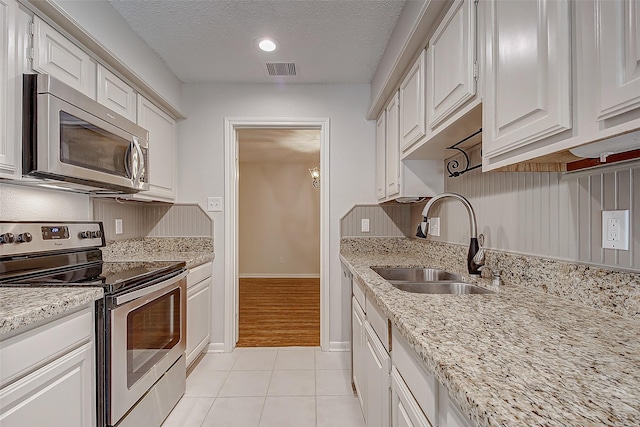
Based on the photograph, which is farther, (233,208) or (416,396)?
(233,208)

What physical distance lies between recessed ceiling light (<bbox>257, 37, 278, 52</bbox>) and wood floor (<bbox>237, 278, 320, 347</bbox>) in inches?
96.6

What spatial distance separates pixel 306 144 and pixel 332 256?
260 cm

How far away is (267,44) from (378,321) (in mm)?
1930

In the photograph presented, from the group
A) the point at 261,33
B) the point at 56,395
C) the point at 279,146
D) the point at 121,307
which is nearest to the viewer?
the point at 56,395

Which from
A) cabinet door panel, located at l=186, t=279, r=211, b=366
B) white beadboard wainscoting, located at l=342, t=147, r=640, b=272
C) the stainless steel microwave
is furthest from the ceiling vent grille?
cabinet door panel, located at l=186, t=279, r=211, b=366

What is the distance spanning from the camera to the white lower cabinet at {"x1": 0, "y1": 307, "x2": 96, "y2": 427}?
933 millimetres

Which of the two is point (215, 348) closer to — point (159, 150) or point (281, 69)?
point (159, 150)

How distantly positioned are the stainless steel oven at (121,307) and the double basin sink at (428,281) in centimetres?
119

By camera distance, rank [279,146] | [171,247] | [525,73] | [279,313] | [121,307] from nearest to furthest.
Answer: [525,73]
[121,307]
[171,247]
[279,313]
[279,146]

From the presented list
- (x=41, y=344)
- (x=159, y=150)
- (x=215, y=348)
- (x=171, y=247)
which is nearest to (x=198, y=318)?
(x=215, y=348)

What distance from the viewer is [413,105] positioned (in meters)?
1.78

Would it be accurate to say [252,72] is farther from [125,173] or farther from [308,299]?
[308,299]

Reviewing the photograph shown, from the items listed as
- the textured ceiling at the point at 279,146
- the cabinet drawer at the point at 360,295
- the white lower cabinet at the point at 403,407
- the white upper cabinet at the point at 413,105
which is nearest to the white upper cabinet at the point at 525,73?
the white upper cabinet at the point at 413,105

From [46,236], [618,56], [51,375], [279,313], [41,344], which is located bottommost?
[279,313]
